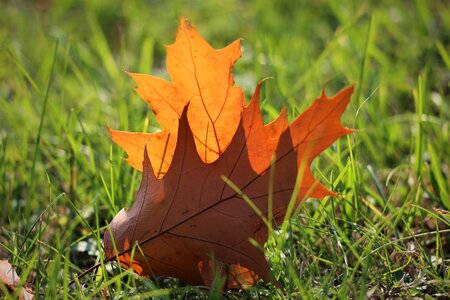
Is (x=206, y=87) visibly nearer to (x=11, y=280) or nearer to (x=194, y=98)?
(x=194, y=98)

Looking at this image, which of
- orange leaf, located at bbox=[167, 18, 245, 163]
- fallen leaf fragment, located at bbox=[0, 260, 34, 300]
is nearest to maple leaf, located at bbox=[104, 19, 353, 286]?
orange leaf, located at bbox=[167, 18, 245, 163]

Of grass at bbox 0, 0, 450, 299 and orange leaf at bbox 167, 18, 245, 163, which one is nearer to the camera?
orange leaf at bbox 167, 18, 245, 163

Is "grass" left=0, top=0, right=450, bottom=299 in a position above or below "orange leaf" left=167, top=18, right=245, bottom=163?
below

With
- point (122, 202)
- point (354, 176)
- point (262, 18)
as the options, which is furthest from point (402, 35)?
point (122, 202)

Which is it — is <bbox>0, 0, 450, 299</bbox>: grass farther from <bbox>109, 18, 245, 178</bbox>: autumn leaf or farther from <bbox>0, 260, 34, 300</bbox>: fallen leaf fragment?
<bbox>109, 18, 245, 178</bbox>: autumn leaf

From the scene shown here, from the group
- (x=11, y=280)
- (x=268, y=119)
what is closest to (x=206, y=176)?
(x=11, y=280)

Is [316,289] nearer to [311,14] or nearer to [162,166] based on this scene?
[162,166]
